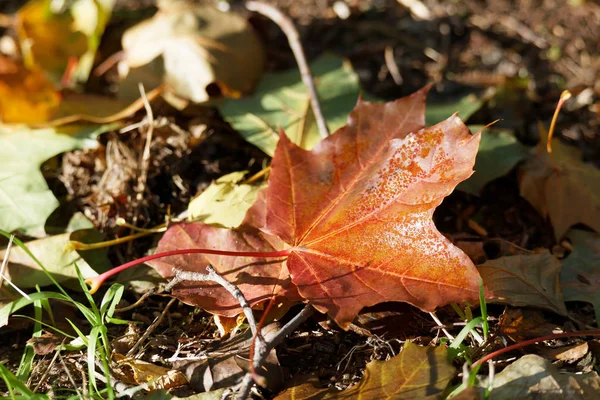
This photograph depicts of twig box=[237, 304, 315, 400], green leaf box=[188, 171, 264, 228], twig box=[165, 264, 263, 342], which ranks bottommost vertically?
twig box=[237, 304, 315, 400]

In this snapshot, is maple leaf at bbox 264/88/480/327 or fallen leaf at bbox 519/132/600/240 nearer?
maple leaf at bbox 264/88/480/327

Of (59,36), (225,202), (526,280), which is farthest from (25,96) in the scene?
(526,280)

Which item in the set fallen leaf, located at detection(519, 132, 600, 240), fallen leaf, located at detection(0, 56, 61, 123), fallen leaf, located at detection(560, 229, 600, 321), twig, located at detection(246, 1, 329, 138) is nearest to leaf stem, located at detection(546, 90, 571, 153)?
fallen leaf, located at detection(519, 132, 600, 240)

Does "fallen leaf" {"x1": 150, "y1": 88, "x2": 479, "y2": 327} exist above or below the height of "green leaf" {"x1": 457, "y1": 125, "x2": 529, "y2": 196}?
above

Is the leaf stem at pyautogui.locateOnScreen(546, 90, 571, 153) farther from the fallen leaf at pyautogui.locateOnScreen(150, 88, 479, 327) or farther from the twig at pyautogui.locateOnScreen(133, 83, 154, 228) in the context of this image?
the twig at pyautogui.locateOnScreen(133, 83, 154, 228)

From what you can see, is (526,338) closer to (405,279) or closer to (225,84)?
(405,279)

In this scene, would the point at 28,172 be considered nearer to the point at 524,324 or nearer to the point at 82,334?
the point at 82,334

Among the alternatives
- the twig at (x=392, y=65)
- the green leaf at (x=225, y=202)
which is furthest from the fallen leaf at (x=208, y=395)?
the twig at (x=392, y=65)

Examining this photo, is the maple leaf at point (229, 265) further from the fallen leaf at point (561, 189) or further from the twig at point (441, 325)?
the fallen leaf at point (561, 189)
